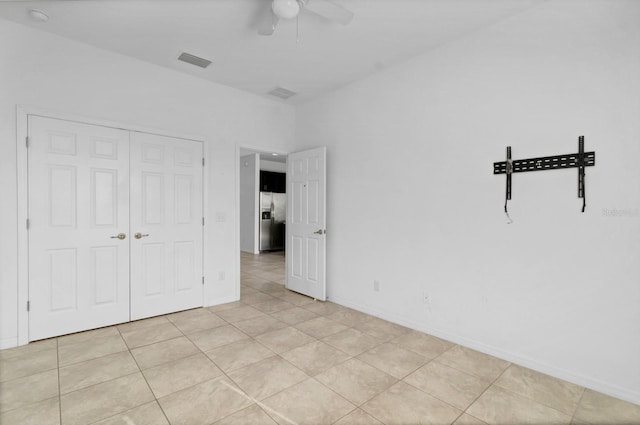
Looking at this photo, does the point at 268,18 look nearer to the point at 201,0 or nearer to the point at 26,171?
the point at 201,0

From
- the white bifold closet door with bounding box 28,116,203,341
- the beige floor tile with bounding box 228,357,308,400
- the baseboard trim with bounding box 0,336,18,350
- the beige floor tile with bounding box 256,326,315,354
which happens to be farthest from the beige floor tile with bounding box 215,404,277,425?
the baseboard trim with bounding box 0,336,18,350

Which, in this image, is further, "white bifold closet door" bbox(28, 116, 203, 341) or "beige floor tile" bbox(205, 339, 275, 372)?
"white bifold closet door" bbox(28, 116, 203, 341)

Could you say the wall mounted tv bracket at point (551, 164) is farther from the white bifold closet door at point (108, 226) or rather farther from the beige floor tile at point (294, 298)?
the white bifold closet door at point (108, 226)

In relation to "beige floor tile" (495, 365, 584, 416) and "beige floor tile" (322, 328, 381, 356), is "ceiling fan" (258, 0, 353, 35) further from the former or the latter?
"beige floor tile" (495, 365, 584, 416)

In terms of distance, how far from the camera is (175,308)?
379 cm

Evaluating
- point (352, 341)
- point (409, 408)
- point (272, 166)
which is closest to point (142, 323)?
point (352, 341)

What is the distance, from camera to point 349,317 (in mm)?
3695

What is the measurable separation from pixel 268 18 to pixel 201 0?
0.62 metres

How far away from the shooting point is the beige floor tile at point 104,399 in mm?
1906

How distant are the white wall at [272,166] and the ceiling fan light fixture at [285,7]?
266 inches

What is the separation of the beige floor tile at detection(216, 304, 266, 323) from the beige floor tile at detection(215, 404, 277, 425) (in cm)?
166

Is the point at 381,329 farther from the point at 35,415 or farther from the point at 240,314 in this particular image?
the point at 35,415

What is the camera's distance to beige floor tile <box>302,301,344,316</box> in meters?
3.87

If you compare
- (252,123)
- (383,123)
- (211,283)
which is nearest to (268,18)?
(383,123)
